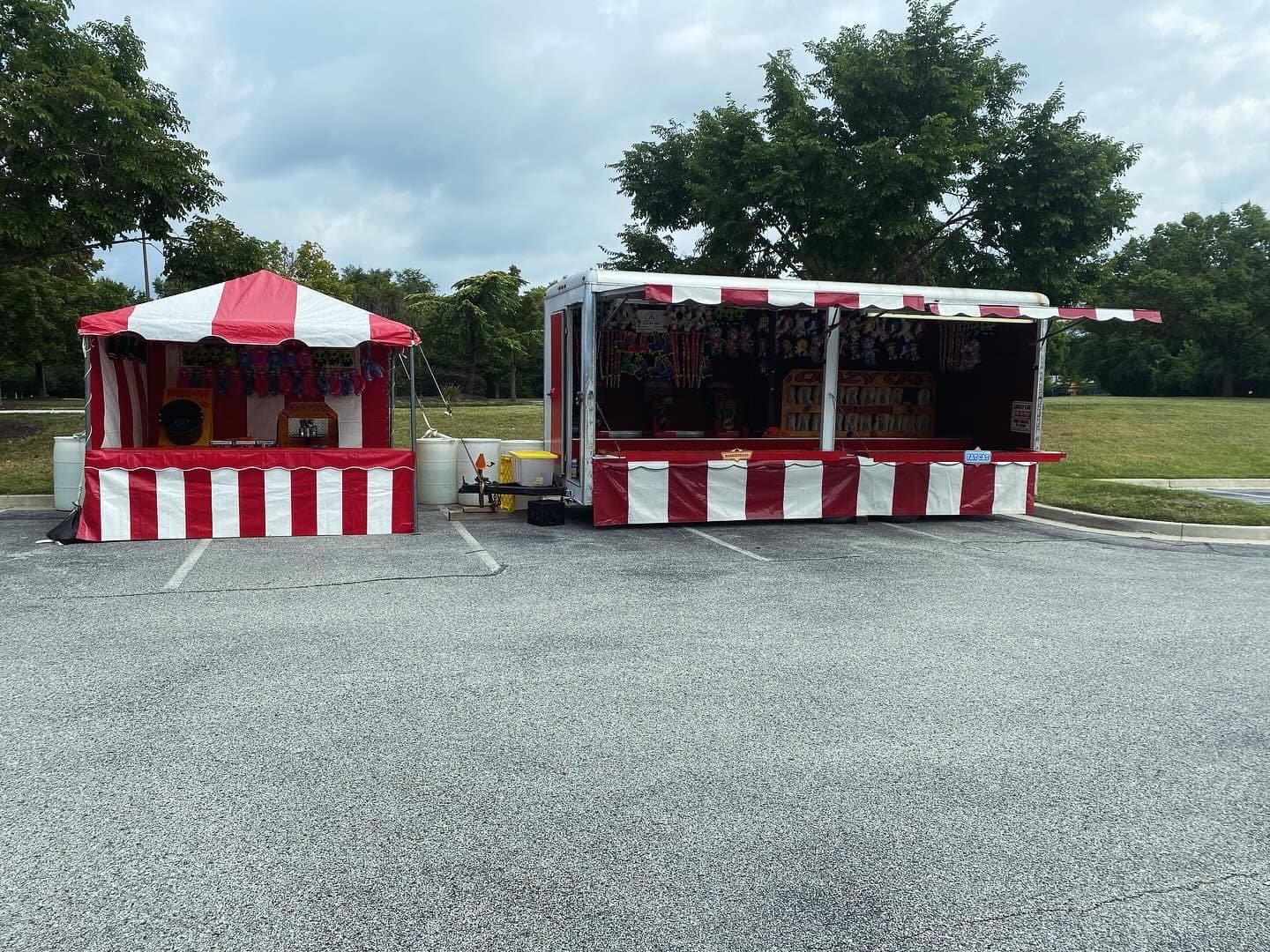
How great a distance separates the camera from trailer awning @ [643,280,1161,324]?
9016mm

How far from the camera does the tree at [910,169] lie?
61.5 feet

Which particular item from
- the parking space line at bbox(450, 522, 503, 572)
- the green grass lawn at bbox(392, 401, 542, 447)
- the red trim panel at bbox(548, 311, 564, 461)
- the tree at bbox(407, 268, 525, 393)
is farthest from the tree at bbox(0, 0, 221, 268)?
the tree at bbox(407, 268, 525, 393)

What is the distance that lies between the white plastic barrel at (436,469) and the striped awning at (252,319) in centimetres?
193

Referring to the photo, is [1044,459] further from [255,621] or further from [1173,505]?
[255,621]

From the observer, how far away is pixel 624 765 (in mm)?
3713

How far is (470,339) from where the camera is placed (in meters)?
41.1

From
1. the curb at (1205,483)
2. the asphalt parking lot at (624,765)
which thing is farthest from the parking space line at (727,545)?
the curb at (1205,483)

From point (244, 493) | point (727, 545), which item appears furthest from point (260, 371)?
point (727, 545)

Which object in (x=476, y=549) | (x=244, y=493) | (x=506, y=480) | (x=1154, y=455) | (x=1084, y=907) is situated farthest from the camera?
(x=1154, y=455)

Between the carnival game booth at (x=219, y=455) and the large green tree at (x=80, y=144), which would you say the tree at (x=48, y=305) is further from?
the carnival game booth at (x=219, y=455)

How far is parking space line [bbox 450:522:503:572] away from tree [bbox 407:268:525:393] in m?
31.7

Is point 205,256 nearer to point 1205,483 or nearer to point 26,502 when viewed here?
point 26,502

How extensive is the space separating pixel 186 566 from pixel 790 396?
8.12 m

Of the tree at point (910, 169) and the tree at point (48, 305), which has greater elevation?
the tree at point (910, 169)
